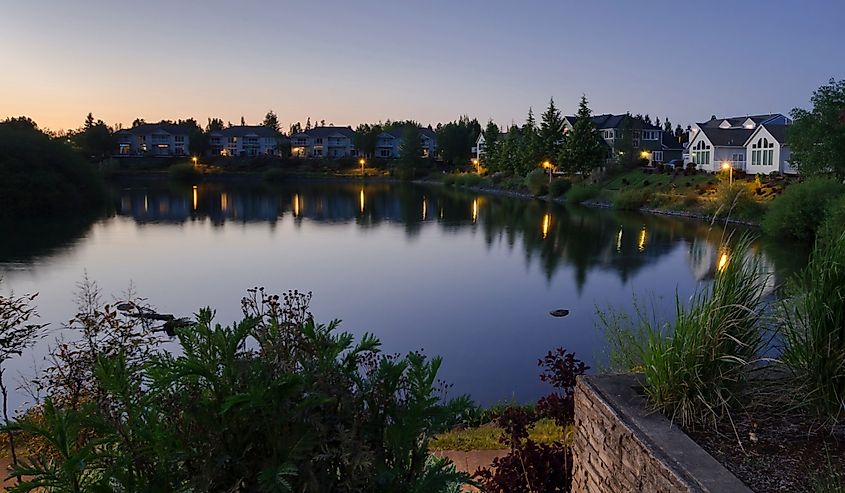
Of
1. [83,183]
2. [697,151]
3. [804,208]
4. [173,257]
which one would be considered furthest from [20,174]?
[697,151]

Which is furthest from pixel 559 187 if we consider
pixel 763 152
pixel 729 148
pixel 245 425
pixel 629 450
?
pixel 245 425

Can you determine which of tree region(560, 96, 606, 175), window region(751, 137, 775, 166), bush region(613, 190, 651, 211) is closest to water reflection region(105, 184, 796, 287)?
bush region(613, 190, 651, 211)

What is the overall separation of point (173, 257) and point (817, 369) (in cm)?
2718

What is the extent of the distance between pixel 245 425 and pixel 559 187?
52.8 m

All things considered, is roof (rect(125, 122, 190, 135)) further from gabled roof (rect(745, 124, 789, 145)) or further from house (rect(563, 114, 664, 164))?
gabled roof (rect(745, 124, 789, 145))

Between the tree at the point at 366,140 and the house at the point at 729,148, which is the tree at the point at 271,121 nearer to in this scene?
the tree at the point at 366,140

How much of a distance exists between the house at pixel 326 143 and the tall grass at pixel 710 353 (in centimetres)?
10069

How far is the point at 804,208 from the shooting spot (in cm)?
2858

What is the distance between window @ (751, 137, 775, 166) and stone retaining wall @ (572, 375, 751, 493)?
158 ft

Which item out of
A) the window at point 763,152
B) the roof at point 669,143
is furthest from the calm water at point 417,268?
the roof at point 669,143

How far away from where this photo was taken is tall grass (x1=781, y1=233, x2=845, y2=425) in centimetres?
392

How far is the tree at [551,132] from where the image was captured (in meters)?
59.1

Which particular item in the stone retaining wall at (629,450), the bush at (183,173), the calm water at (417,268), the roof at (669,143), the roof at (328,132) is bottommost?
the calm water at (417,268)

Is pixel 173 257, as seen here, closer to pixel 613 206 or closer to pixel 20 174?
pixel 20 174
